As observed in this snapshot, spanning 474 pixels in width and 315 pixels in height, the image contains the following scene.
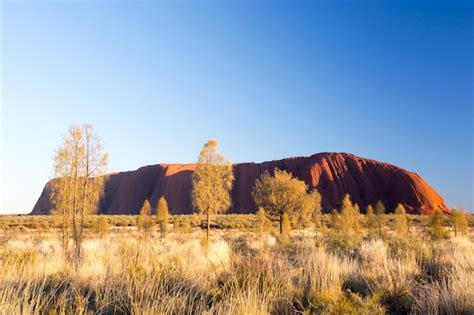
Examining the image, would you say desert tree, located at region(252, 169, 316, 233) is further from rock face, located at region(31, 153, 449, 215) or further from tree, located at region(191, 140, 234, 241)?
rock face, located at region(31, 153, 449, 215)

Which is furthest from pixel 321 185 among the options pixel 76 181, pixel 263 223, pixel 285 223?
pixel 76 181

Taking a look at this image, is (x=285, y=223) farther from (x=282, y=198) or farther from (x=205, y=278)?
(x=205, y=278)

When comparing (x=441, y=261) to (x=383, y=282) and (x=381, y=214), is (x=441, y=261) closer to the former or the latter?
(x=383, y=282)

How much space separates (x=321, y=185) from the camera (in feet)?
397

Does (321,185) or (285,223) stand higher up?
(321,185)

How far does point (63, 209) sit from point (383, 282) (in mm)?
14568

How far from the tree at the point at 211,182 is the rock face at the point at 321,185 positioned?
93279 millimetres

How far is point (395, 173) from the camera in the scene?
124562 millimetres

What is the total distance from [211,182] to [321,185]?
334ft

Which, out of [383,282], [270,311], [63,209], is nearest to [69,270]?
[270,311]

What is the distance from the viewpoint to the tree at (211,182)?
24500 mm

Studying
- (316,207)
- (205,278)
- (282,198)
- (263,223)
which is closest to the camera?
(205,278)

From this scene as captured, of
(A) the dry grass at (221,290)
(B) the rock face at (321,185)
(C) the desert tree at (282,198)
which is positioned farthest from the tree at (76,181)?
(B) the rock face at (321,185)

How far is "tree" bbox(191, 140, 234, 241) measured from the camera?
80.4 ft
